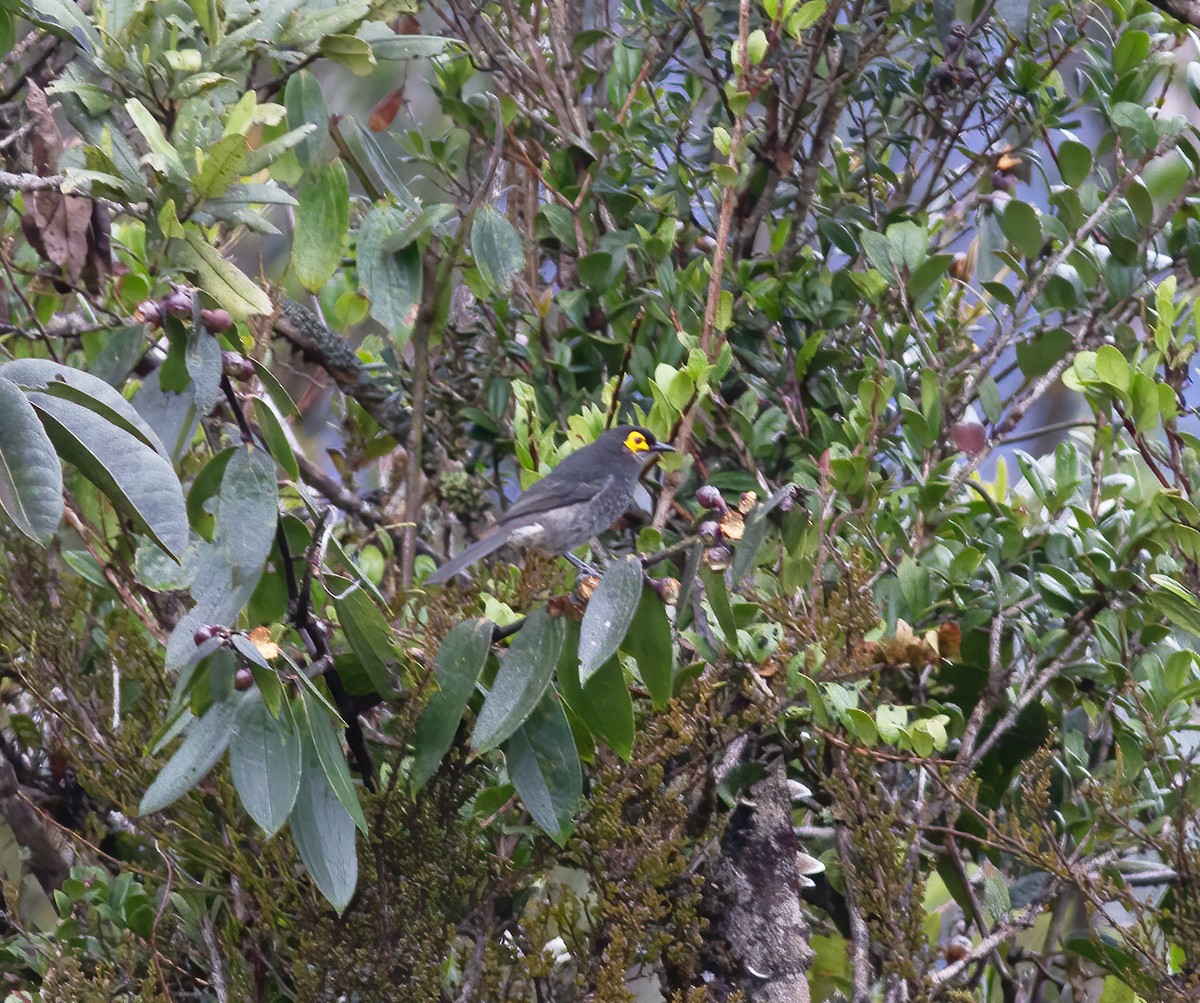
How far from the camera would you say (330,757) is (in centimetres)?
190

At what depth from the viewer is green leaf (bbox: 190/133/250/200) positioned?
217 cm

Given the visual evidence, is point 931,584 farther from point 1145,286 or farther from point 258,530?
point 258,530

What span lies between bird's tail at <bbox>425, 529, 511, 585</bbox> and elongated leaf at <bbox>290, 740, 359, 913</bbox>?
104 cm

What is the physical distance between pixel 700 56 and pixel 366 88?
117 cm

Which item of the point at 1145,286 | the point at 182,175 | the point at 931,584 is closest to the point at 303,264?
the point at 182,175

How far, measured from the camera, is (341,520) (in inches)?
138

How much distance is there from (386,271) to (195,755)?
4.24 feet

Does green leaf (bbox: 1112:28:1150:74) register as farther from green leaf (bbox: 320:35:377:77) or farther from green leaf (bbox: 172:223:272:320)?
green leaf (bbox: 172:223:272:320)

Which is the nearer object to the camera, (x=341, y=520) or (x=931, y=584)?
(x=931, y=584)

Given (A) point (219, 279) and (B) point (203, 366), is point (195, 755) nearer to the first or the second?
(B) point (203, 366)

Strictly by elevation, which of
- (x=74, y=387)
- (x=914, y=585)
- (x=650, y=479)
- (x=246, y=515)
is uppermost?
(x=74, y=387)

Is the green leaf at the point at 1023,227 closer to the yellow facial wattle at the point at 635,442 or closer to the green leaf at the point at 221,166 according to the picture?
the yellow facial wattle at the point at 635,442

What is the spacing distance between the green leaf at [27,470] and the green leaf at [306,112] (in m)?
1.29

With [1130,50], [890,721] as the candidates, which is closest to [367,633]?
[890,721]
